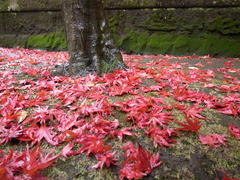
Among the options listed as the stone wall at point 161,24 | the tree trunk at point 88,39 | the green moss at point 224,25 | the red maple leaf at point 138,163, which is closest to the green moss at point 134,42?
the stone wall at point 161,24

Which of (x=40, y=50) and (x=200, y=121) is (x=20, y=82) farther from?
(x=40, y=50)

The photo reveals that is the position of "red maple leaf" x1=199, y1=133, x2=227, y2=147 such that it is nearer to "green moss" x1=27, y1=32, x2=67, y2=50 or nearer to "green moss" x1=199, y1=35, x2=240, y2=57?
"green moss" x1=199, y1=35, x2=240, y2=57

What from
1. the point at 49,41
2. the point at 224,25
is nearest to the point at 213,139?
the point at 224,25

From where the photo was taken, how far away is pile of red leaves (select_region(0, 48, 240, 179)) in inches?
41.1

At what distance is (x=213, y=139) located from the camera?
1220 mm

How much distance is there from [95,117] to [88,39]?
53.2 inches

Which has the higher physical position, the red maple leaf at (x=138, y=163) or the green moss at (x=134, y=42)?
the green moss at (x=134, y=42)

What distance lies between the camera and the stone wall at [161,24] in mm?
4406

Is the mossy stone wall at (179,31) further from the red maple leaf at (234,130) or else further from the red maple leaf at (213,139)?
the red maple leaf at (213,139)

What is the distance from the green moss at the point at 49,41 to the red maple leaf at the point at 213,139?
216 inches

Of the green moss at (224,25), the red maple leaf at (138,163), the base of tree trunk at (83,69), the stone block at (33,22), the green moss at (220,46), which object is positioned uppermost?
the stone block at (33,22)

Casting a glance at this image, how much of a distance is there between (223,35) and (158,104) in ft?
13.0

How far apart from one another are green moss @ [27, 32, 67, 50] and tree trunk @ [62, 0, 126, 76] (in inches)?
145

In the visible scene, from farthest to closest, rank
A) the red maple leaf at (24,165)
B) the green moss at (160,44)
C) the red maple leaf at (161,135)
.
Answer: the green moss at (160,44) < the red maple leaf at (161,135) < the red maple leaf at (24,165)
